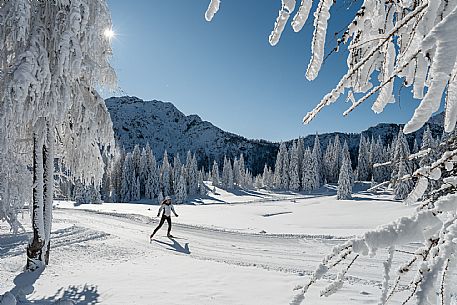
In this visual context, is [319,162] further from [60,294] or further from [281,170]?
[60,294]

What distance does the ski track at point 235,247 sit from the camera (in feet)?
32.8

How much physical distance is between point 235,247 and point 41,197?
7.43m

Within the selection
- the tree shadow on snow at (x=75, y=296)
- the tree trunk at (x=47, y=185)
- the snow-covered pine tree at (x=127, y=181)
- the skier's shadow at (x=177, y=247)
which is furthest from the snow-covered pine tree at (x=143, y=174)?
the tree shadow on snow at (x=75, y=296)

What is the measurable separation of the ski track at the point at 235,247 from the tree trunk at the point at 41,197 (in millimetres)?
2651

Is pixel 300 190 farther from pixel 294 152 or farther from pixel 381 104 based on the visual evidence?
pixel 381 104

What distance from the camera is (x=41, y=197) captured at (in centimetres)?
828

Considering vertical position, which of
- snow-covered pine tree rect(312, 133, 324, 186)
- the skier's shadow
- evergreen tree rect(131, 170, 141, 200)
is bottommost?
the skier's shadow

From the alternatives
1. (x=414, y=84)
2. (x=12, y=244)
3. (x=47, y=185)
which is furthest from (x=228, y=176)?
(x=414, y=84)

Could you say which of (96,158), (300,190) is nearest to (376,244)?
(96,158)

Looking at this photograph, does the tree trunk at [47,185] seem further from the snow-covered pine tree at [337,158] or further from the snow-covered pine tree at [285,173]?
the snow-covered pine tree at [337,158]

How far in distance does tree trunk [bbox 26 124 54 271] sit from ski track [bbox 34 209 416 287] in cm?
265

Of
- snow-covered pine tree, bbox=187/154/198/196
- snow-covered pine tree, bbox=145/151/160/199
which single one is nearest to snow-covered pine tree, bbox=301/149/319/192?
snow-covered pine tree, bbox=187/154/198/196

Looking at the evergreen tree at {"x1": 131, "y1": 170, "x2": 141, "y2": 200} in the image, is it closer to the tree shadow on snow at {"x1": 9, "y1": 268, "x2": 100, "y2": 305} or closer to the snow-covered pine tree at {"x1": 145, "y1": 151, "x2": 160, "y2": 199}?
the snow-covered pine tree at {"x1": 145, "y1": 151, "x2": 160, "y2": 199}

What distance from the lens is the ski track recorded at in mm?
9992
